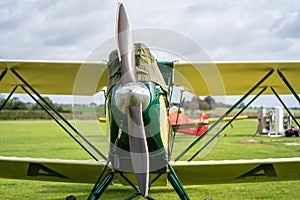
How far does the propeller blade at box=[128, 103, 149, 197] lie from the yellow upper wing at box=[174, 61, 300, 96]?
1.67 m

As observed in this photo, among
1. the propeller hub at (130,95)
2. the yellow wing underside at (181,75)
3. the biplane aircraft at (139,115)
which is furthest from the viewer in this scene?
the yellow wing underside at (181,75)

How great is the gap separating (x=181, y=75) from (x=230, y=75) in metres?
1.21

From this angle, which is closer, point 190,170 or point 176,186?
point 176,186

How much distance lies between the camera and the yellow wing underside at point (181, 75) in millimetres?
7301

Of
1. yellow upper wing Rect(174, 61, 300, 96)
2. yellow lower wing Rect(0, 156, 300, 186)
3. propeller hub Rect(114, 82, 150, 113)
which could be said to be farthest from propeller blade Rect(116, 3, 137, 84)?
yellow lower wing Rect(0, 156, 300, 186)

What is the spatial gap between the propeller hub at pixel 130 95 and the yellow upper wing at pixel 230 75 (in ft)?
6.11

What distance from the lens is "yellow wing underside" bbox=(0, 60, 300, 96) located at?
7301mm

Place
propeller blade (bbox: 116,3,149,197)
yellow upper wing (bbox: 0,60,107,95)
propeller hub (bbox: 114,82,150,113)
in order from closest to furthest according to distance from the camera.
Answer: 1. propeller hub (bbox: 114,82,150,113)
2. propeller blade (bbox: 116,3,149,197)
3. yellow upper wing (bbox: 0,60,107,95)

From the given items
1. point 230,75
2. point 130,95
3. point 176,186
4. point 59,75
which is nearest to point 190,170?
point 176,186

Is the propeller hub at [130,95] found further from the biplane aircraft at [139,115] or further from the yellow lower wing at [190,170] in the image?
the yellow lower wing at [190,170]

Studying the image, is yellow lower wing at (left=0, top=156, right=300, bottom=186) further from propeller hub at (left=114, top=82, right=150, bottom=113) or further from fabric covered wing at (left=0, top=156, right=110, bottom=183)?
propeller hub at (left=114, top=82, right=150, bottom=113)

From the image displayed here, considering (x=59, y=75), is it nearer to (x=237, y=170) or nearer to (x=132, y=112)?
(x=237, y=170)


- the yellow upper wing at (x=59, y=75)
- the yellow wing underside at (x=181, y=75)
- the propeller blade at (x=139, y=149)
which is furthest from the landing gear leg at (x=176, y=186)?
the yellow upper wing at (x=59, y=75)

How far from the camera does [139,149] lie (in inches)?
216
